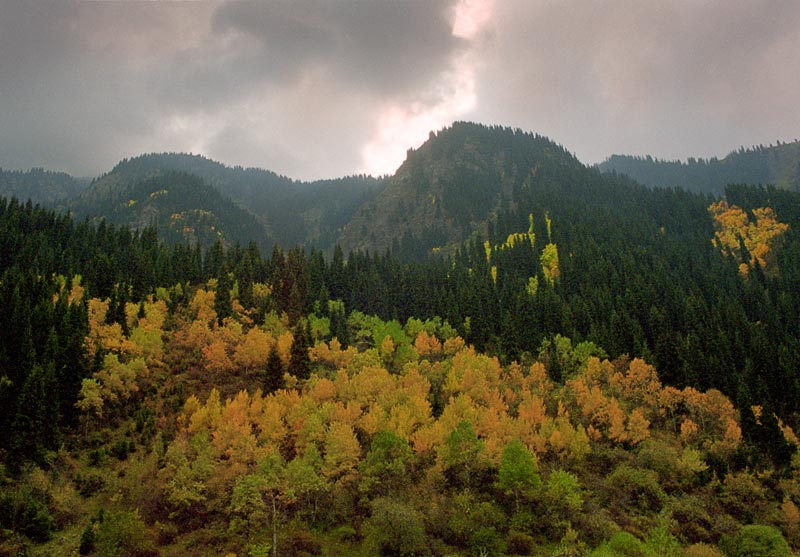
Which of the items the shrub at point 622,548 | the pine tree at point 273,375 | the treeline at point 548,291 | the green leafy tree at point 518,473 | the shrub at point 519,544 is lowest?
the shrub at point 519,544

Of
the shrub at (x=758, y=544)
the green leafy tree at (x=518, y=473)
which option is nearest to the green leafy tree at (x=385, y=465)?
the green leafy tree at (x=518, y=473)

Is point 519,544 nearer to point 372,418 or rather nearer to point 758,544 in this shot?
→ point 758,544

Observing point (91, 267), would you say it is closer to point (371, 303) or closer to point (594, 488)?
point (371, 303)

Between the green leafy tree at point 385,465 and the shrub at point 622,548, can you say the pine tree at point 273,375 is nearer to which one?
the green leafy tree at point 385,465

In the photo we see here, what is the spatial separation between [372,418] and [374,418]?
0.38m

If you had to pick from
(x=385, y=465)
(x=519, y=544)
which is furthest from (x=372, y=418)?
(x=519, y=544)

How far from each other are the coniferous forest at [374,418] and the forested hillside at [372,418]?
388 mm

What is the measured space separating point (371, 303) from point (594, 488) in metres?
87.8

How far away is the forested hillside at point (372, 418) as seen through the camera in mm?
59781

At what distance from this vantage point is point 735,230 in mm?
198375

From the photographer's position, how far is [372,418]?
7869cm

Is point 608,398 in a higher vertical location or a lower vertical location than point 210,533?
Result: higher

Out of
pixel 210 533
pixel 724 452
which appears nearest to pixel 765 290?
pixel 724 452

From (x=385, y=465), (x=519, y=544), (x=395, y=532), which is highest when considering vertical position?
(x=385, y=465)
